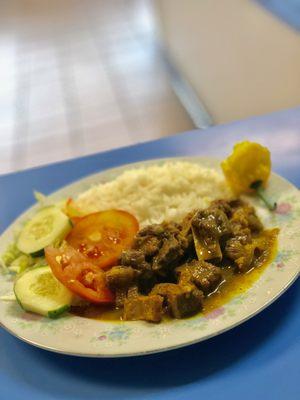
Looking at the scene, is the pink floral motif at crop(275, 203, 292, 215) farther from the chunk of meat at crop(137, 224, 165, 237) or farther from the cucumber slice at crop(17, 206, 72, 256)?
the cucumber slice at crop(17, 206, 72, 256)

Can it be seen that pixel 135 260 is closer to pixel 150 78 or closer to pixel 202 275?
pixel 202 275

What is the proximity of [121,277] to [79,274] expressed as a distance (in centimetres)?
12

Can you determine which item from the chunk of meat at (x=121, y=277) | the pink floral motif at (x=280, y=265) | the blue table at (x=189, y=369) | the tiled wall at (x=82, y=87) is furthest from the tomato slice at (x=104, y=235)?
the tiled wall at (x=82, y=87)

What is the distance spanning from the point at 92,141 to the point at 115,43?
2.78 meters

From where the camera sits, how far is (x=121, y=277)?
141 cm

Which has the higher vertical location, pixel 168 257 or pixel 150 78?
pixel 168 257

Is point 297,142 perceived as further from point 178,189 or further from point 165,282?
point 165,282

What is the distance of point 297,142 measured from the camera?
2176 mm

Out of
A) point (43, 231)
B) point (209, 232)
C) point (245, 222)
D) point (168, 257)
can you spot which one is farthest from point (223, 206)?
point (43, 231)

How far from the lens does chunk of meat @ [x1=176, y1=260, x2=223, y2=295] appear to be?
137 cm

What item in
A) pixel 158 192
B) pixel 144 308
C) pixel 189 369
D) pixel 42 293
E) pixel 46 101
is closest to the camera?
pixel 189 369

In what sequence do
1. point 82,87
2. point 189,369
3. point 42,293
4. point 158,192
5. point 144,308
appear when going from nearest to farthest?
point 189,369, point 144,308, point 42,293, point 158,192, point 82,87

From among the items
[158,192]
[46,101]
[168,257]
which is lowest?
[46,101]

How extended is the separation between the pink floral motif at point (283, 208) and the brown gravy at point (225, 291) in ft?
0.59
